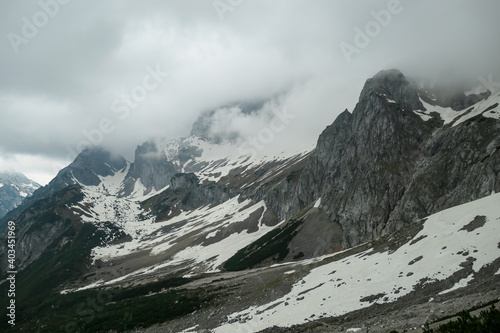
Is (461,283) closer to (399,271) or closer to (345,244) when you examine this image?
(399,271)

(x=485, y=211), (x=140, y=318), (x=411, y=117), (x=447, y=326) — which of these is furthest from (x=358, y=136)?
(x=447, y=326)

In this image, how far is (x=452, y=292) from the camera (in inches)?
1005

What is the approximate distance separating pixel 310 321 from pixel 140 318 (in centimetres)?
4258

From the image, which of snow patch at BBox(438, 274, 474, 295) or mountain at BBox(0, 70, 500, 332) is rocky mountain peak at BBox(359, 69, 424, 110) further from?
snow patch at BBox(438, 274, 474, 295)

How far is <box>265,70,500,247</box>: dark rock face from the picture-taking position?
84.1 meters

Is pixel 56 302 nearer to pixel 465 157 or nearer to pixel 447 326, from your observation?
pixel 447 326

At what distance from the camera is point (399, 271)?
3338 centimetres

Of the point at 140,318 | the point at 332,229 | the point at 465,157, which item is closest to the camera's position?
the point at 140,318

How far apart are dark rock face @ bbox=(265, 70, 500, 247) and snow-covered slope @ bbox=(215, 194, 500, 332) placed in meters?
42.4

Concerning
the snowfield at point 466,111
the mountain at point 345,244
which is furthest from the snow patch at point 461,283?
the snowfield at point 466,111

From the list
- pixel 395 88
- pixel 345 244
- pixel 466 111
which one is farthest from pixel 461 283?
pixel 395 88

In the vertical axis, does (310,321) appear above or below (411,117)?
below

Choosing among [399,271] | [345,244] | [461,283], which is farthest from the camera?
[345,244]

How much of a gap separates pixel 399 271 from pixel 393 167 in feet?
276
